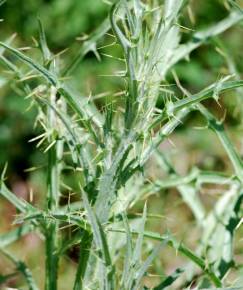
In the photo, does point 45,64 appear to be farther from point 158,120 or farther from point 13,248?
point 13,248

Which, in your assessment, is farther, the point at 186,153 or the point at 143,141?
the point at 186,153

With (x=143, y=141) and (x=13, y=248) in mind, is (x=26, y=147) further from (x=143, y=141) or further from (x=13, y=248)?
(x=143, y=141)

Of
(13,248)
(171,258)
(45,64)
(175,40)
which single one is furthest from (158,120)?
(13,248)

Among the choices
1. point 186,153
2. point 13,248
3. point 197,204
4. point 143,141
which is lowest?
point 13,248

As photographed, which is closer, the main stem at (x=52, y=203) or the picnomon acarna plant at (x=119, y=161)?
the picnomon acarna plant at (x=119, y=161)

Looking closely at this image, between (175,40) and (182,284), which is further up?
(175,40)

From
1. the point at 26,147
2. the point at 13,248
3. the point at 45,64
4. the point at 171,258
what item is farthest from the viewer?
the point at 26,147

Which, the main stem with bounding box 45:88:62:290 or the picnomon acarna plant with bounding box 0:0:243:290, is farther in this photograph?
the main stem with bounding box 45:88:62:290

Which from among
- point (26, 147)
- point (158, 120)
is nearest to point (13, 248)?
point (26, 147)

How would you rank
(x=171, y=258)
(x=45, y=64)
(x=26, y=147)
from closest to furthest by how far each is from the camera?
(x=45, y=64), (x=171, y=258), (x=26, y=147)

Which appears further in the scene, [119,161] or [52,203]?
[52,203]
